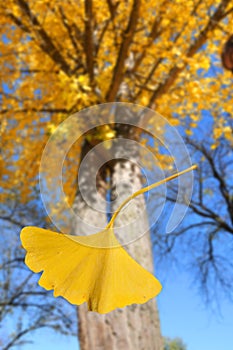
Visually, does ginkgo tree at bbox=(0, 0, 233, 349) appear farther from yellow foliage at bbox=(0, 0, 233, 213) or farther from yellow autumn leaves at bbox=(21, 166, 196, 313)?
yellow autumn leaves at bbox=(21, 166, 196, 313)

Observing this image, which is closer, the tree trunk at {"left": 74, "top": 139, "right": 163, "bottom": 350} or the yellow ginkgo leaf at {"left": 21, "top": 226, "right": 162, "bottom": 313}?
the yellow ginkgo leaf at {"left": 21, "top": 226, "right": 162, "bottom": 313}

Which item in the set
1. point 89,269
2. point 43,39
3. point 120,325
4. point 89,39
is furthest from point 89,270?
point 43,39

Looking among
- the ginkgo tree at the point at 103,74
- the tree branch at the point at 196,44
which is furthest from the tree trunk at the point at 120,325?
the tree branch at the point at 196,44

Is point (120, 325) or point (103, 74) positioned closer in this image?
point (120, 325)

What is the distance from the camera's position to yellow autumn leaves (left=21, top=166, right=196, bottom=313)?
360mm

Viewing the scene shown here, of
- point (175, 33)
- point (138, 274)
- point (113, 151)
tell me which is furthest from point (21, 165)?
point (138, 274)

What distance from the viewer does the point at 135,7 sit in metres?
2.95

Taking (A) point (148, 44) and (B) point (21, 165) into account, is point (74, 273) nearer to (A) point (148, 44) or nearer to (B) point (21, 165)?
(A) point (148, 44)

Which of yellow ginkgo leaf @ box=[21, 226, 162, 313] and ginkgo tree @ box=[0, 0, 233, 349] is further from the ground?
ginkgo tree @ box=[0, 0, 233, 349]

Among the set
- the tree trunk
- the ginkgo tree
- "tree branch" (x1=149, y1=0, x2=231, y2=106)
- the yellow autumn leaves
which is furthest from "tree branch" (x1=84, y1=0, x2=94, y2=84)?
the yellow autumn leaves

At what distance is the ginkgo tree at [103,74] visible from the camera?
9.14ft

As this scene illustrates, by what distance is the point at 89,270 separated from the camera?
1.26 feet

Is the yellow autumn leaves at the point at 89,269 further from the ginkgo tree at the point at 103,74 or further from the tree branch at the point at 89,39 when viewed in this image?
the tree branch at the point at 89,39

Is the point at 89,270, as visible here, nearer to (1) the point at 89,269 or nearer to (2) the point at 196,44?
(1) the point at 89,269
